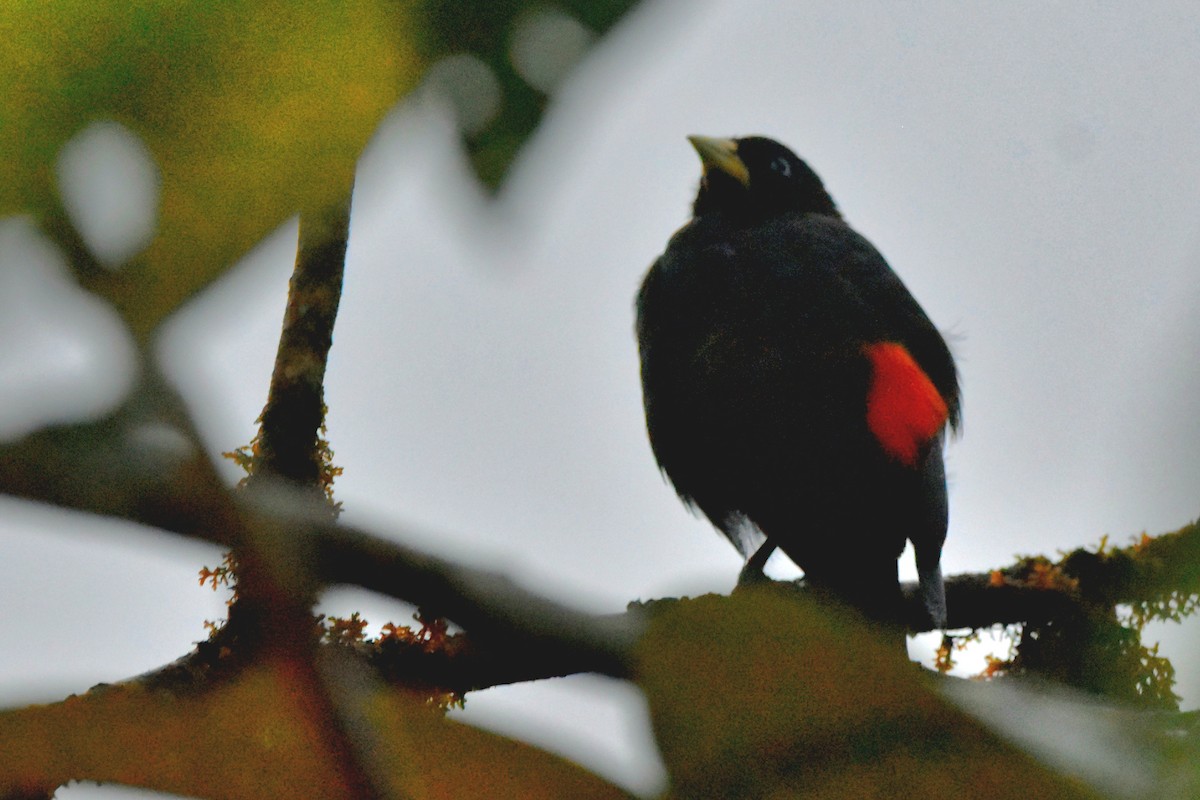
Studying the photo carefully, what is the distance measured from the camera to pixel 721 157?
477cm

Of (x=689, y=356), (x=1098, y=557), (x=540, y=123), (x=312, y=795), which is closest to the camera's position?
(x=540, y=123)

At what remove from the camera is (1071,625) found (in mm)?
2891

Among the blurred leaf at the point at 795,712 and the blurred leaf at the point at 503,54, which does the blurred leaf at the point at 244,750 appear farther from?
the blurred leaf at the point at 503,54

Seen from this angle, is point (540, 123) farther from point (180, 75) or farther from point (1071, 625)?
point (1071, 625)

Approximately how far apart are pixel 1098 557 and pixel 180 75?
316 cm

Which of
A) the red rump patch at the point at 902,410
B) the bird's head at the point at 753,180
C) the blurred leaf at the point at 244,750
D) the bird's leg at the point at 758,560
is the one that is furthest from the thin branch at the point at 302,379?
the bird's head at the point at 753,180

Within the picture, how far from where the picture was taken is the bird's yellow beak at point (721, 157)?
4.77 metres

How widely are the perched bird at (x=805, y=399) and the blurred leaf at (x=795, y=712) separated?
100 inches

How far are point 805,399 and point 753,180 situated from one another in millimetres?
1792

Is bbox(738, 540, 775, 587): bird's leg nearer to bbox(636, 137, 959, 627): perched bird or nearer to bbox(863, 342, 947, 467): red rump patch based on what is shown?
bbox(636, 137, 959, 627): perched bird

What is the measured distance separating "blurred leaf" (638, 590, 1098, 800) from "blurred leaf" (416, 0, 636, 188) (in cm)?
24

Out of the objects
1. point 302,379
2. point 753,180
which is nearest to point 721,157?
point 753,180

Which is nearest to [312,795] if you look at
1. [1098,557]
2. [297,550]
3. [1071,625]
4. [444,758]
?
[444,758]

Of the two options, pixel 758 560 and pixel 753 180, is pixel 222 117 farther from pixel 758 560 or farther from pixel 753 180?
pixel 753 180
